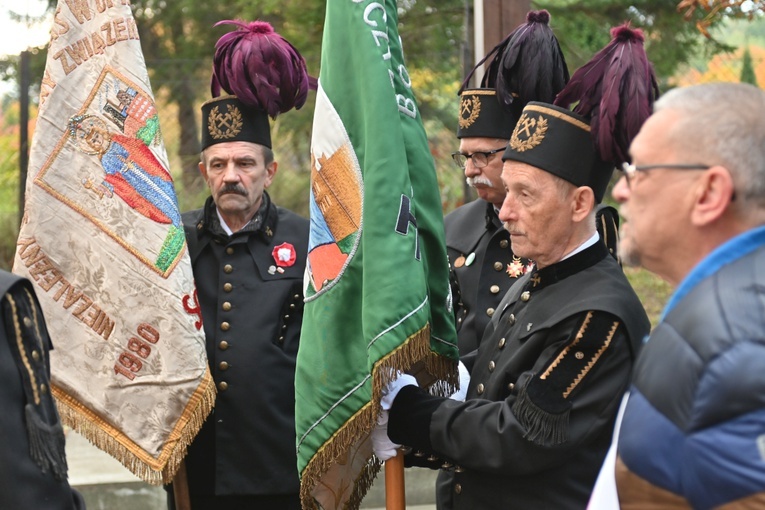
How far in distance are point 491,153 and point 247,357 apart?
1.27 meters

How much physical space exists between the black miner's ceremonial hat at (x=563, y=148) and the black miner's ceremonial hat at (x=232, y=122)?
1547 millimetres

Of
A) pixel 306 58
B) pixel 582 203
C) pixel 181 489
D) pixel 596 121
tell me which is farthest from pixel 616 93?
pixel 306 58

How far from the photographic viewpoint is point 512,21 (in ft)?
19.3

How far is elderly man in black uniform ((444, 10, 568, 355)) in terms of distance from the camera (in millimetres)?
3656

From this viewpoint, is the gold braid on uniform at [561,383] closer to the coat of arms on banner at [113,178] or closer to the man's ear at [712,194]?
the man's ear at [712,194]

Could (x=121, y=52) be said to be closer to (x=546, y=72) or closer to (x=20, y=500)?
(x=546, y=72)

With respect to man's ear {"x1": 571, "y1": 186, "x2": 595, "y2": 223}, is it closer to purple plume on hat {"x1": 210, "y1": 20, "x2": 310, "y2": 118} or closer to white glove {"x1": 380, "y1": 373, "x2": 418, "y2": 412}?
white glove {"x1": 380, "y1": 373, "x2": 418, "y2": 412}

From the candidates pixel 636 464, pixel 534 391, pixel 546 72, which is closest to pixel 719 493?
pixel 636 464

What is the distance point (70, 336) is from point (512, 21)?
125 inches

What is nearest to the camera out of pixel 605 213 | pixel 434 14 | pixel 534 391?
pixel 534 391

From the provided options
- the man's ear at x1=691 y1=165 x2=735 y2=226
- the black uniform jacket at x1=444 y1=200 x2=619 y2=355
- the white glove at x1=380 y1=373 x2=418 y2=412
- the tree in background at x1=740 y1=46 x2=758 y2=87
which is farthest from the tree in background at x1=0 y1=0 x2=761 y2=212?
the man's ear at x1=691 y1=165 x2=735 y2=226

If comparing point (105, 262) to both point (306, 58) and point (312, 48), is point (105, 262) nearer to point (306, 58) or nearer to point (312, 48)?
point (306, 58)

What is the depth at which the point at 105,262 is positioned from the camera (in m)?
3.88

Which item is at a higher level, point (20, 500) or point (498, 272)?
point (20, 500)
